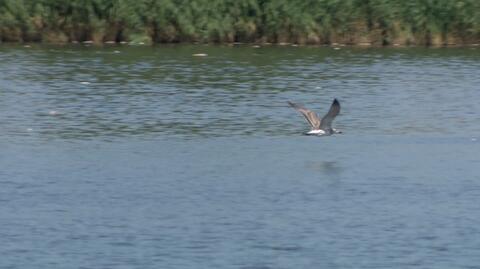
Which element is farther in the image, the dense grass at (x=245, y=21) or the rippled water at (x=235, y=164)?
the dense grass at (x=245, y=21)

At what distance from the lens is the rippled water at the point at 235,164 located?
1255 cm

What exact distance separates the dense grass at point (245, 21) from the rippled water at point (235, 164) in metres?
2.12

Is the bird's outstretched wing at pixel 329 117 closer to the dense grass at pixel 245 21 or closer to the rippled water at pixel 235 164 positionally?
the rippled water at pixel 235 164

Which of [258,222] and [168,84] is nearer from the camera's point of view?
[258,222]

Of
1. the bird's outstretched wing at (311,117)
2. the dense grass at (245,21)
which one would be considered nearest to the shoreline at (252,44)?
the dense grass at (245,21)

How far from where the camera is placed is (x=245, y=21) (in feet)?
95.8

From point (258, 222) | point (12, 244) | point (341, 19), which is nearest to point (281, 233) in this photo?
point (258, 222)

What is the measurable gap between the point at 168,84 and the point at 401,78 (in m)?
3.82

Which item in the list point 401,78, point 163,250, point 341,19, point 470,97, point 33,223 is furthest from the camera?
point 341,19

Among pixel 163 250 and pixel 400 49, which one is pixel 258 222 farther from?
pixel 400 49

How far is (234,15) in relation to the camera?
2906cm

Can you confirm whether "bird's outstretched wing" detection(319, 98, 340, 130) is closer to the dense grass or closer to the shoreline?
the dense grass

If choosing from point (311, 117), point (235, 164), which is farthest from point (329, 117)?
point (235, 164)

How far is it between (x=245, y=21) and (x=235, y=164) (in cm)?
1304
